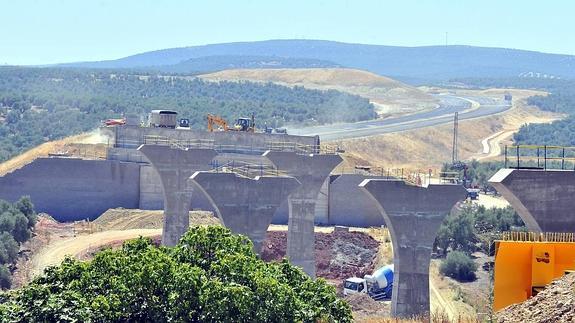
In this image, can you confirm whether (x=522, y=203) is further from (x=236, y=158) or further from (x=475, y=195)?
(x=475, y=195)

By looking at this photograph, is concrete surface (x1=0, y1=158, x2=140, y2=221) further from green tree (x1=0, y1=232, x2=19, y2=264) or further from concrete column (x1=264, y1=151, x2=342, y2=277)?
concrete column (x1=264, y1=151, x2=342, y2=277)

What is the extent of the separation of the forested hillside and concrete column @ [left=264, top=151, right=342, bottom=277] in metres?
50.8

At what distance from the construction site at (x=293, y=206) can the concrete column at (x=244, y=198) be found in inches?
1.6

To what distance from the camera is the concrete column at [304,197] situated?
56.8 m

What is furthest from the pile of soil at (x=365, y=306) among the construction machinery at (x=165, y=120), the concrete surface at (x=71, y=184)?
the concrete surface at (x=71, y=184)

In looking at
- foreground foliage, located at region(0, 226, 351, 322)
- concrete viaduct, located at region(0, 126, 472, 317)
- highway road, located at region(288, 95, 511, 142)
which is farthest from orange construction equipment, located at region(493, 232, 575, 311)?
highway road, located at region(288, 95, 511, 142)

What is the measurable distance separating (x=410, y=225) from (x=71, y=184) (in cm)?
3431

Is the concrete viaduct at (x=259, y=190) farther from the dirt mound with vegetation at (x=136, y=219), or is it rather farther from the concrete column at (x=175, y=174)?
the dirt mound with vegetation at (x=136, y=219)

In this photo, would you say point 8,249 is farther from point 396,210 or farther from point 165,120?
point 396,210

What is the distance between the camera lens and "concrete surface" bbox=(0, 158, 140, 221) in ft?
259

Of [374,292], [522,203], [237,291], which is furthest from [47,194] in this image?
[237,291]

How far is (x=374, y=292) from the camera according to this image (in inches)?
2435

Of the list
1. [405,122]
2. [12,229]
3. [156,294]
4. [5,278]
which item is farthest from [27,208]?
[405,122]

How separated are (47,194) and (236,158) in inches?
511
